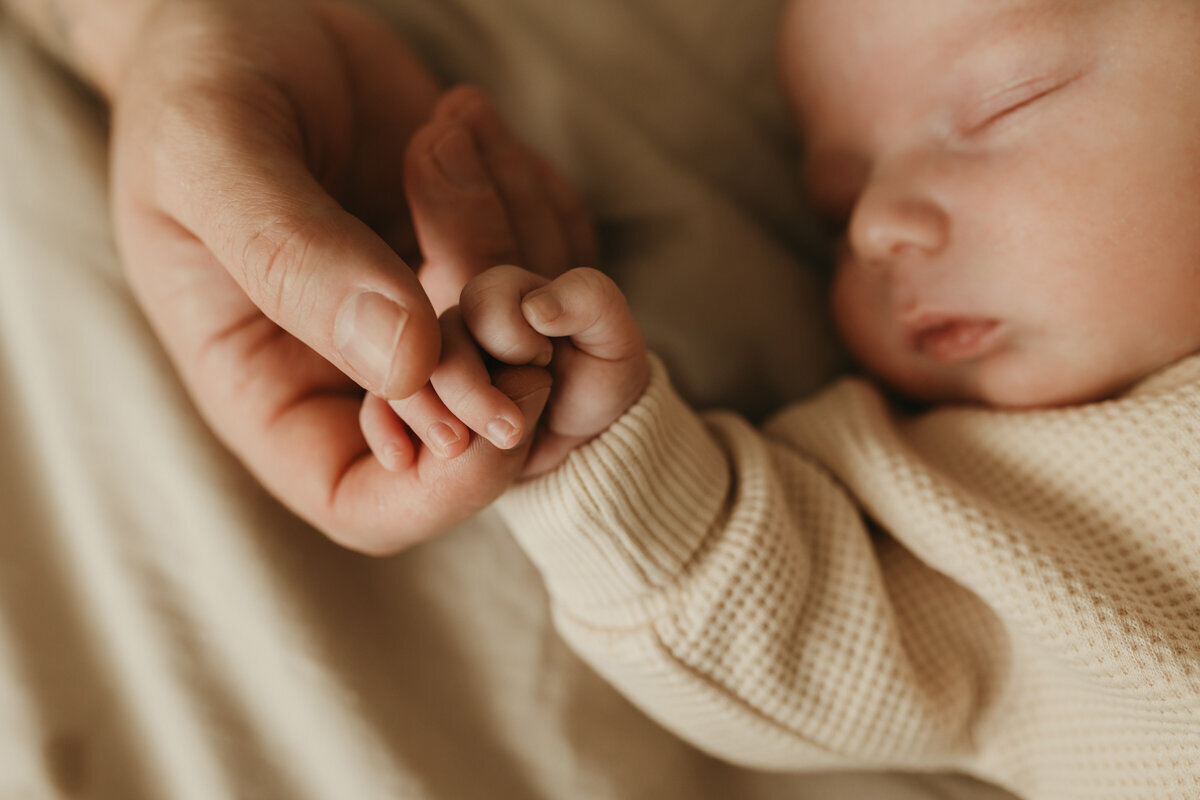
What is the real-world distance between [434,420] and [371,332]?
83 millimetres

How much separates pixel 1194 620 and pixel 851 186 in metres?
0.50

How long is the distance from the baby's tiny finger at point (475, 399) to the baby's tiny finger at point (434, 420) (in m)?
0.01

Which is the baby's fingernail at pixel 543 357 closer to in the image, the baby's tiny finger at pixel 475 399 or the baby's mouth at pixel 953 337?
the baby's tiny finger at pixel 475 399

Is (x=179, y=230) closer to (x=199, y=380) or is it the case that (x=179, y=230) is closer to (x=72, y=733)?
(x=199, y=380)

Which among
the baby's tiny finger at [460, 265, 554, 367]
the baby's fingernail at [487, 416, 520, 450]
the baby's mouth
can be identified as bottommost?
the baby's mouth

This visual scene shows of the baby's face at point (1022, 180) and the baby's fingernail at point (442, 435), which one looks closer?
the baby's fingernail at point (442, 435)

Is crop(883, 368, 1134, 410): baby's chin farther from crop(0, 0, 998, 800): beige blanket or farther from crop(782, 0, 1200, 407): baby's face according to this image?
crop(0, 0, 998, 800): beige blanket

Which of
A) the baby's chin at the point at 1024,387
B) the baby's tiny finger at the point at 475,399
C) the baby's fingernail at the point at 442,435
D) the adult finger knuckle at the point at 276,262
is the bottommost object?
the baby's chin at the point at 1024,387

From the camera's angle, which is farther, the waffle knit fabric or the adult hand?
the waffle knit fabric

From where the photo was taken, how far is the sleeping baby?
0.64m

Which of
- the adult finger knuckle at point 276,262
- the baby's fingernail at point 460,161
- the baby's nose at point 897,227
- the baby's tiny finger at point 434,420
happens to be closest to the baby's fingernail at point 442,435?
the baby's tiny finger at point 434,420

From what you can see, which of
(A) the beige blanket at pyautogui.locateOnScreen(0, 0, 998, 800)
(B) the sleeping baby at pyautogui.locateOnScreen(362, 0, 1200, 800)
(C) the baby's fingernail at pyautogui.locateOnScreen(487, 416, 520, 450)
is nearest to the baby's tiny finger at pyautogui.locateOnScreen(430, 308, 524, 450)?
(C) the baby's fingernail at pyautogui.locateOnScreen(487, 416, 520, 450)

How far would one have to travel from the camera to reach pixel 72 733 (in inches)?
27.2

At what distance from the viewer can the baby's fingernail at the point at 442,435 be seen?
1.55 feet
